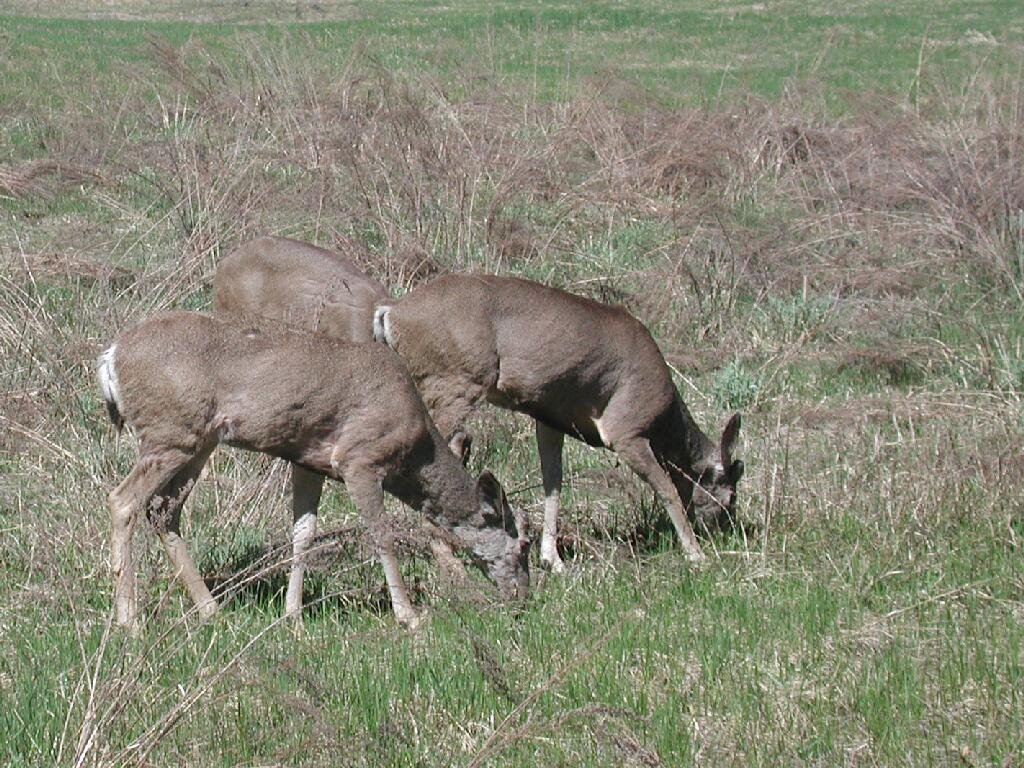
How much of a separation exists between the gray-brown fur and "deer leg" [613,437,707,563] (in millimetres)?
1550

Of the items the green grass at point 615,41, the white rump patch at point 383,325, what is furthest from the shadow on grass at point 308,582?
the green grass at point 615,41

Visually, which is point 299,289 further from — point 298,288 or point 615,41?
point 615,41

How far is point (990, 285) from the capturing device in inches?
523

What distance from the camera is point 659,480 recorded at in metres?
8.22

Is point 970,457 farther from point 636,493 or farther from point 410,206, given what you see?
point 410,206

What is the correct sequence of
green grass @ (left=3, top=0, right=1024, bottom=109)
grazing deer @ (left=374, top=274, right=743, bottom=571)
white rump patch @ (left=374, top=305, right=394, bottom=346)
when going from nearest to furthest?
1. grazing deer @ (left=374, top=274, right=743, bottom=571)
2. white rump patch @ (left=374, top=305, right=394, bottom=346)
3. green grass @ (left=3, top=0, right=1024, bottom=109)

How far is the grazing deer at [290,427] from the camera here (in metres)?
6.50

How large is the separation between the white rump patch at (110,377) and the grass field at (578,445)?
0.80 metres

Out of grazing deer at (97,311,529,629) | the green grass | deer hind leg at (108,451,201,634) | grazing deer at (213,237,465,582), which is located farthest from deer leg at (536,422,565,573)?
the green grass

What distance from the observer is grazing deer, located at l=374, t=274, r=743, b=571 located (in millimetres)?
8133

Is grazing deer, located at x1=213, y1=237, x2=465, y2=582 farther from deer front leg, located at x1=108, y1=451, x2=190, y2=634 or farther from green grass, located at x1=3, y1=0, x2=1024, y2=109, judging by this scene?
green grass, located at x1=3, y1=0, x2=1024, y2=109

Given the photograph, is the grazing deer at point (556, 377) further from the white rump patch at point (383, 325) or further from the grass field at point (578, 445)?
the grass field at point (578, 445)

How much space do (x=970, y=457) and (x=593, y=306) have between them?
2069 millimetres

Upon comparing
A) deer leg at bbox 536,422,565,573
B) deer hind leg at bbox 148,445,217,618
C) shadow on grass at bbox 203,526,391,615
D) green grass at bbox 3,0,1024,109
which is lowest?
green grass at bbox 3,0,1024,109
